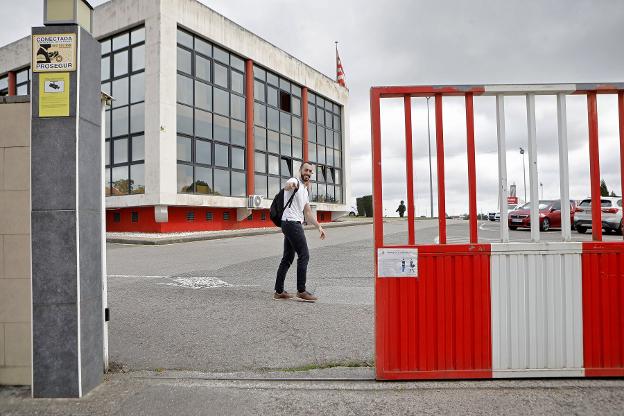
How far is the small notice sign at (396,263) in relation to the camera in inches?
133

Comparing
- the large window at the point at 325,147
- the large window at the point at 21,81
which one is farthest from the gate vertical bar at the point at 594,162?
the large window at the point at 21,81

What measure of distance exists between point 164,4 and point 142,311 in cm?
1856

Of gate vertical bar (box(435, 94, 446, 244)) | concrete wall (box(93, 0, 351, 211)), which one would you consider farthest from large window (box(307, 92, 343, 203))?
gate vertical bar (box(435, 94, 446, 244))

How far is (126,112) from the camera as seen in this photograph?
2184 centimetres

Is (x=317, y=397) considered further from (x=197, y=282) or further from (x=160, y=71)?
(x=160, y=71)

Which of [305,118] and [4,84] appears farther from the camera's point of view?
[305,118]

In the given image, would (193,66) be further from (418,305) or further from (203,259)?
(418,305)

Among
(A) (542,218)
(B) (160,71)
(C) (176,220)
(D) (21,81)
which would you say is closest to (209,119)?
(B) (160,71)

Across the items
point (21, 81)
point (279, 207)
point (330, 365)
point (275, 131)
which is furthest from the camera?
point (275, 131)

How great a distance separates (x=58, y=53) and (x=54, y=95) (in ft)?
0.94

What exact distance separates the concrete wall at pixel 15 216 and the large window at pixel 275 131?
74.0ft

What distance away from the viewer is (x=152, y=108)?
67.2 feet

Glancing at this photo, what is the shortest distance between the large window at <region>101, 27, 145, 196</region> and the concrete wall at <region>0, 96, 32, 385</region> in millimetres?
18348

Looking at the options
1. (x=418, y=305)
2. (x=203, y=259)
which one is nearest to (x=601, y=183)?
(x=418, y=305)
